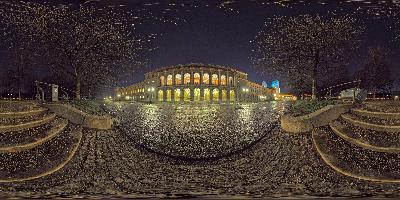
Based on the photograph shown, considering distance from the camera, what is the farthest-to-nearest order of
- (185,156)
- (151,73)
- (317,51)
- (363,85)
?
(363,85)
(317,51)
(151,73)
(185,156)

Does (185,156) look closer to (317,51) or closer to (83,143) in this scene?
(83,143)

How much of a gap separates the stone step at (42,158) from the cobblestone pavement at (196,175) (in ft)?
0.34

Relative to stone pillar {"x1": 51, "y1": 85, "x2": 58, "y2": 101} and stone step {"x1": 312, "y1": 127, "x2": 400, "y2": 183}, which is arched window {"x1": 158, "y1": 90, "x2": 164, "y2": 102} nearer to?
stone pillar {"x1": 51, "y1": 85, "x2": 58, "y2": 101}

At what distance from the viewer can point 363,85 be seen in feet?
19.2

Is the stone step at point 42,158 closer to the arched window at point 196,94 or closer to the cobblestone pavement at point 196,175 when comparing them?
the cobblestone pavement at point 196,175

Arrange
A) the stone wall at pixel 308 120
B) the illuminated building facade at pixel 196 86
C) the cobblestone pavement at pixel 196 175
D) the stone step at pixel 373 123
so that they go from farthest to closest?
1. the stone step at pixel 373 123
2. the illuminated building facade at pixel 196 86
3. the stone wall at pixel 308 120
4. the cobblestone pavement at pixel 196 175

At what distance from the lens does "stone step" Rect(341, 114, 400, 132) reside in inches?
186

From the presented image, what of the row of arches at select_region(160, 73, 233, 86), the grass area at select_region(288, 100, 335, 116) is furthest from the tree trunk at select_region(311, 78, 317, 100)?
the row of arches at select_region(160, 73, 233, 86)

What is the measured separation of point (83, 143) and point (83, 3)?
94.2 inches

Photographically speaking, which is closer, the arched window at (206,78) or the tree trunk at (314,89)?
the arched window at (206,78)

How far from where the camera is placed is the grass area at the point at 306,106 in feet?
14.6

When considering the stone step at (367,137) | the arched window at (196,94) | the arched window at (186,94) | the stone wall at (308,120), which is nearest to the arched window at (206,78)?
the arched window at (196,94)

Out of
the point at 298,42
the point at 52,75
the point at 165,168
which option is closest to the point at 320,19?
the point at 298,42

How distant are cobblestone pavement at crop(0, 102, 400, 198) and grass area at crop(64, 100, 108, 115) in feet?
1.77
